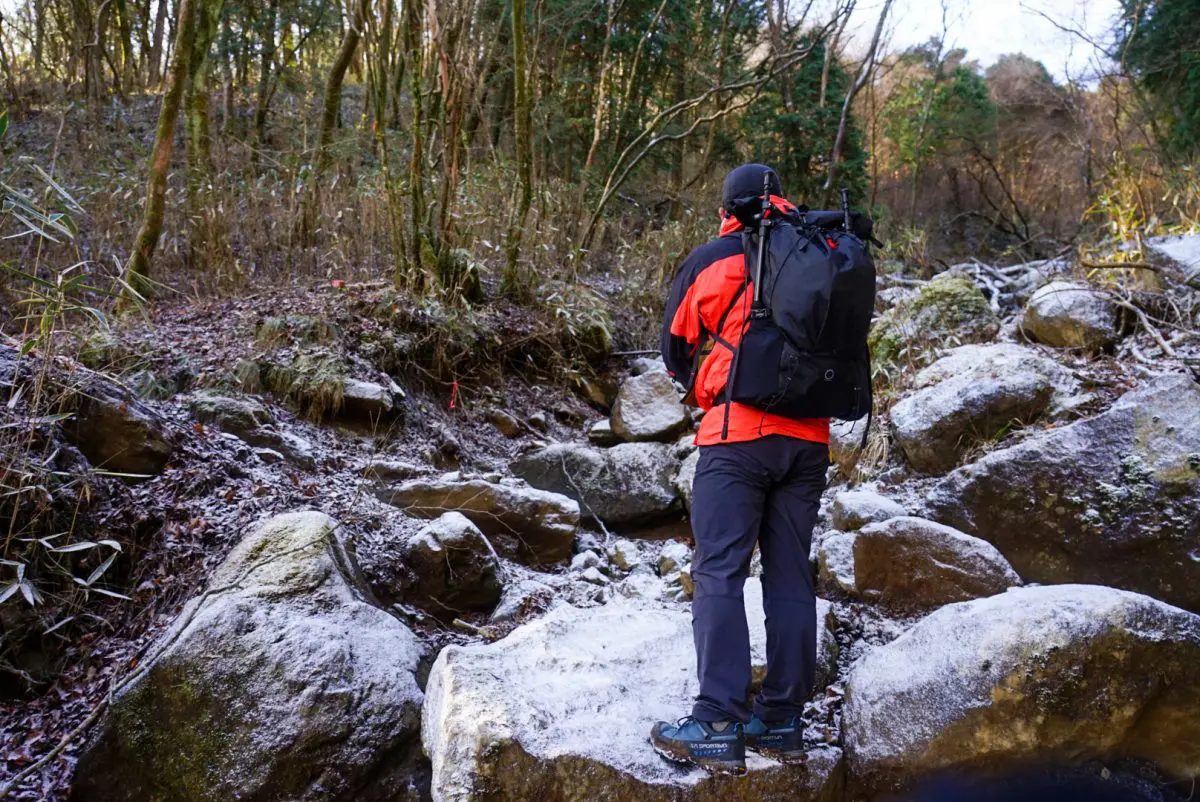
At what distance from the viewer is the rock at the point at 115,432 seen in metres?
3.47

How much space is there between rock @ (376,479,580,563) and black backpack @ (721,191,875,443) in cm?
246

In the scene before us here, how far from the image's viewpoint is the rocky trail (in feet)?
8.32

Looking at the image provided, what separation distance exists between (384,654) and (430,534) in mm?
1022

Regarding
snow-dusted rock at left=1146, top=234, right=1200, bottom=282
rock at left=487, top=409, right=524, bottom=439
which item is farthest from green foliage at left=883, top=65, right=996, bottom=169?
rock at left=487, top=409, right=524, bottom=439

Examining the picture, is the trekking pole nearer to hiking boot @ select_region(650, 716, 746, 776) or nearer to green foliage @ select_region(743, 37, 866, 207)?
hiking boot @ select_region(650, 716, 746, 776)

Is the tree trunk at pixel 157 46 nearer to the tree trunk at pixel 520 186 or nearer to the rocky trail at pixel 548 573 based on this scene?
the tree trunk at pixel 520 186

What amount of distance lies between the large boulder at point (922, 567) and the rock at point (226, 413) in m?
3.44

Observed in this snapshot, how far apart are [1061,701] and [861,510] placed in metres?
1.88

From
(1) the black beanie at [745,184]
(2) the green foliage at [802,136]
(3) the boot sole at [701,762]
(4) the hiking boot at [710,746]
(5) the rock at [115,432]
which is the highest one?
(2) the green foliage at [802,136]

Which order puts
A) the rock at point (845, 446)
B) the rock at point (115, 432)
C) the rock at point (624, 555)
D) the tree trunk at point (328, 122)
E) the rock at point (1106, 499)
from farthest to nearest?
the tree trunk at point (328, 122) → the rock at point (845, 446) → the rock at point (624, 555) → the rock at point (1106, 499) → the rock at point (115, 432)

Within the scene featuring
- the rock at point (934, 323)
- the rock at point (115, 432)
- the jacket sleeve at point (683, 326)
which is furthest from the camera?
the rock at point (934, 323)

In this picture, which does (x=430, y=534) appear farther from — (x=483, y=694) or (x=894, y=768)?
(x=894, y=768)

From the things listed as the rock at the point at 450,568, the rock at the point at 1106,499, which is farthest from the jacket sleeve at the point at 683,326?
the rock at the point at 1106,499

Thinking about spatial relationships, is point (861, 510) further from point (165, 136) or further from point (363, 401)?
point (165, 136)
